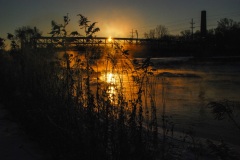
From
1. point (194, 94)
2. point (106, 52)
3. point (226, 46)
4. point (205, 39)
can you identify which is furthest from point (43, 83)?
point (205, 39)

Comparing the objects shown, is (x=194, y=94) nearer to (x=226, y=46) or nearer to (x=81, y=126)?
(x=81, y=126)

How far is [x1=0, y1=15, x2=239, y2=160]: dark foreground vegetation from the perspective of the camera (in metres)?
4.35

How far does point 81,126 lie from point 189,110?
20.9ft

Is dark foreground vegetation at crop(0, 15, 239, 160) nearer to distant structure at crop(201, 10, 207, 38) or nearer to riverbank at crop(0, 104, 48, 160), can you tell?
riverbank at crop(0, 104, 48, 160)

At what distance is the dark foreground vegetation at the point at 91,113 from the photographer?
4.35 meters

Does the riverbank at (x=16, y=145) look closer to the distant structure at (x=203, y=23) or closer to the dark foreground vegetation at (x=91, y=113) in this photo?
the dark foreground vegetation at (x=91, y=113)

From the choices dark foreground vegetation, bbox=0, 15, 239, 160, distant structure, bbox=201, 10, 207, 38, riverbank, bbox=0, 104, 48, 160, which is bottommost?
riverbank, bbox=0, 104, 48, 160

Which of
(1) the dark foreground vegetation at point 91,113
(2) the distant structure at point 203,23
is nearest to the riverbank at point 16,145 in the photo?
(1) the dark foreground vegetation at point 91,113

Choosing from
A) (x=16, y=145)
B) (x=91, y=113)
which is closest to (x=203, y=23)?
(x=16, y=145)

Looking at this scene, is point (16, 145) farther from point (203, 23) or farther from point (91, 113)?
point (203, 23)

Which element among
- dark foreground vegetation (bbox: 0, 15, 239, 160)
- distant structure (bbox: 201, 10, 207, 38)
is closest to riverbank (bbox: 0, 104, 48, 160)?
dark foreground vegetation (bbox: 0, 15, 239, 160)

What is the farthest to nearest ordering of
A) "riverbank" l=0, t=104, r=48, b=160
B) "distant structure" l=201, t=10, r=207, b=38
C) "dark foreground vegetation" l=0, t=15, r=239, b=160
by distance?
"distant structure" l=201, t=10, r=207, b=38 → "riverbank" l=0, t=104, r=48, b=160 → "dark foreground vegetation" l=0, t=15, r=239, b=160

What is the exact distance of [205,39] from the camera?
61.4 metres

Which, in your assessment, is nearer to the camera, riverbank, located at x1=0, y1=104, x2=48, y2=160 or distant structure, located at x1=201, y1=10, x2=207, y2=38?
riverbank, located at x1=0, y1=104, x2=48, y2=160
